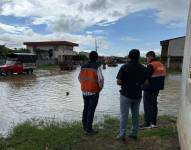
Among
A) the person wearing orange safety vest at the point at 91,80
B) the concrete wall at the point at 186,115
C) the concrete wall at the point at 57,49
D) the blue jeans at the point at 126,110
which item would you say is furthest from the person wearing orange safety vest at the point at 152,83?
the concrete wall at the point at 57,49

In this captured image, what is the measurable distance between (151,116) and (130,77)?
2045mm

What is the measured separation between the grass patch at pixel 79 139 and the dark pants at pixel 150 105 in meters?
0.29

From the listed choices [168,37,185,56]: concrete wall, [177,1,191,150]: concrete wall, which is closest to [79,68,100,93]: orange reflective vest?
[177,1,191,150]: concrete wall

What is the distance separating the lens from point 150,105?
807 cm

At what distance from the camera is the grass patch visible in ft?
21.2

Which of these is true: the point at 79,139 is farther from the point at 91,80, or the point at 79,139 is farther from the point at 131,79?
the point at 131,79

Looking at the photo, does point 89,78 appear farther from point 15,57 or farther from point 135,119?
point 15,57

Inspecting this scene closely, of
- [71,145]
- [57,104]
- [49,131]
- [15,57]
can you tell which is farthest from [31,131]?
[15,57]

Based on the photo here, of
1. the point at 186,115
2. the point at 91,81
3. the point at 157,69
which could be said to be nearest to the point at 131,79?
the point at 91,81

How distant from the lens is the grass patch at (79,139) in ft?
21.2

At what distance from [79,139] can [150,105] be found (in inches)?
81.4

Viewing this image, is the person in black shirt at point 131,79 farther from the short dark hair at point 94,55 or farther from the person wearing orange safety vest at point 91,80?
the short dark hair at point 94,55

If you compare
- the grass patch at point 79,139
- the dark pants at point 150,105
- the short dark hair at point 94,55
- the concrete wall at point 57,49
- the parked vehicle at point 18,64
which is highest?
the short dark hair at point 94,55

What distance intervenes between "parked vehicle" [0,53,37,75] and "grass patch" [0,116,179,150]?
27.9 m
